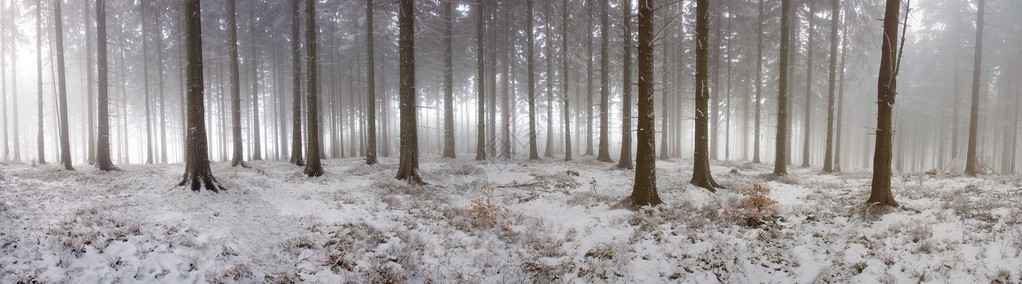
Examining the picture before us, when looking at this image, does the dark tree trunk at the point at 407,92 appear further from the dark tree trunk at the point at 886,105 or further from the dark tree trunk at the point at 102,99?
Answer: the dark tree trunk at the point at 886,105

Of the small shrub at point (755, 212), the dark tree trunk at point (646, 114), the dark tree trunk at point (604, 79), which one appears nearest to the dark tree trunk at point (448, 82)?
the dark tree trunk at point (604, 79)

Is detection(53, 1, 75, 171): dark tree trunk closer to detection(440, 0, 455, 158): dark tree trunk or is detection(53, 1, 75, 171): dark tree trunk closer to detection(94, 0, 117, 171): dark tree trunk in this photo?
detection(94, 0, 117, 171): dark tree trunk

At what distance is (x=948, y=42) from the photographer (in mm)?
27922

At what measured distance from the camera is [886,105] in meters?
8.11

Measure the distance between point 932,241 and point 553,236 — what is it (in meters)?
A: 5.72


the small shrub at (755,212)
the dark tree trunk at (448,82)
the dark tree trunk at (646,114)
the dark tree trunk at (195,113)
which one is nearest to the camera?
the small shrub at (755,212)

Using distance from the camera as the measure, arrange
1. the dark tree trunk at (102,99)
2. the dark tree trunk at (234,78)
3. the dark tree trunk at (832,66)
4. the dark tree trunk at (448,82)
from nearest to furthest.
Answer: the dark tree trunk at (102,99)
the dark tree trunk at (832,66)
the dark tree trunk at (234,78)
the dark tree trunk at (448,82)

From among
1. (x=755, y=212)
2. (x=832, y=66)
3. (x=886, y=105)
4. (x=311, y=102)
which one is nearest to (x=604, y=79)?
(x=832, y=66)

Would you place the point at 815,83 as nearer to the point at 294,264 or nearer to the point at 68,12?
the point at 294,264

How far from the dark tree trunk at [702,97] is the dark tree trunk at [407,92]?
8419mm

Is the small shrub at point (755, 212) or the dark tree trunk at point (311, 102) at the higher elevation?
the dark tree trunk at point (311, 102)

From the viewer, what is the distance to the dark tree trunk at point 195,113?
9.36 metres

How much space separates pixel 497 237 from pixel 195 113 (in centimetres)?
788

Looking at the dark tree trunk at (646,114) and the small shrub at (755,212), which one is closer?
the small shrub at (755,212)
